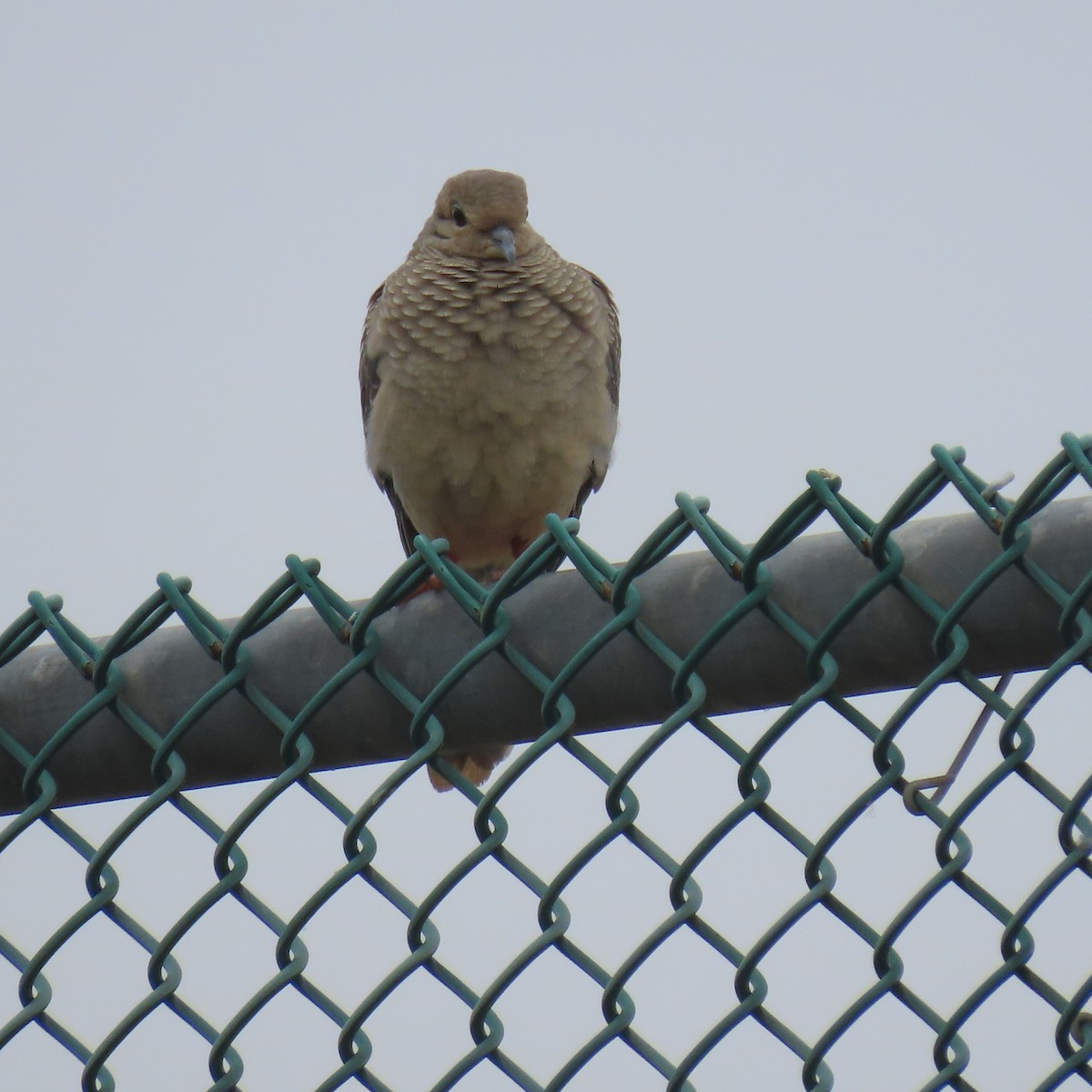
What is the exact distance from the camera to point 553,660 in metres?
1.91

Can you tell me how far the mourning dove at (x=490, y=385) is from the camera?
4.95m

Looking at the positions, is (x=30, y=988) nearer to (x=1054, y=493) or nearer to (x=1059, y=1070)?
(x=1059, y=1070)

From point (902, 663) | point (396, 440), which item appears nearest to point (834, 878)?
point (902, 663)

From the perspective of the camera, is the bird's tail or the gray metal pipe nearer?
the gray metal pipe

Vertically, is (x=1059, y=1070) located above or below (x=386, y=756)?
below

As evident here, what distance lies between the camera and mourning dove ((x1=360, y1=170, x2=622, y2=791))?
195 inches

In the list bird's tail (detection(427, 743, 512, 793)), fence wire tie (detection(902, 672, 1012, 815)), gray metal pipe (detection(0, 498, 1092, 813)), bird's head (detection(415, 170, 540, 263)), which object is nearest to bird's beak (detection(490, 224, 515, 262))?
bird's head (detection(415, 170, 540, 263))

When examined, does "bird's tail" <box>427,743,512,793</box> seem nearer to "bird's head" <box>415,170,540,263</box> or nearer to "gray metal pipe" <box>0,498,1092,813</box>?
"gray metal pipe" <box>0,498,1092,813</box>

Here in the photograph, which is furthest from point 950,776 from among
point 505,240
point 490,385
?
point 505,240

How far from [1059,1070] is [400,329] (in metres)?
3.85

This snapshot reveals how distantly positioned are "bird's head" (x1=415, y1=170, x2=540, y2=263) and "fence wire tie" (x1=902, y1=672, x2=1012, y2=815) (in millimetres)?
3688

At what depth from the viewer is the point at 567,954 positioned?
1.77m

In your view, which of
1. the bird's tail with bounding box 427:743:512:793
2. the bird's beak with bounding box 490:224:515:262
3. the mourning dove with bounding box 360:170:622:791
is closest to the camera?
the bird's tail with bounding box 427:743:512:793

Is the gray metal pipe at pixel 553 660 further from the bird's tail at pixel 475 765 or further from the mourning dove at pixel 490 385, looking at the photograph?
the mourning dove at pixel 490 385
